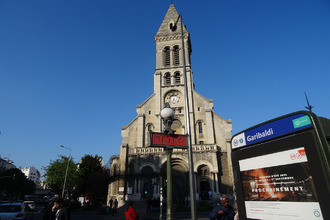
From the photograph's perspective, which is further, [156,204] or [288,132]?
[156,204]

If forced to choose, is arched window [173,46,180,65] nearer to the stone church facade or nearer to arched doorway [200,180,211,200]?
the stone church facade

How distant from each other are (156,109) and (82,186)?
14.6 metres

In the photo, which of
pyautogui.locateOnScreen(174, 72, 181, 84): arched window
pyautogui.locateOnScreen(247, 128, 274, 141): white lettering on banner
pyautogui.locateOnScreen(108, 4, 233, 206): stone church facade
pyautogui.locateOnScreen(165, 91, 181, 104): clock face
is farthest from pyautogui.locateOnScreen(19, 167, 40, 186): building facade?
pyautogui.locateOnScreen(247, 128, 274, 141): white lettering on banner

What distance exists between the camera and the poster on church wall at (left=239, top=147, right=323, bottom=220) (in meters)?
2.39

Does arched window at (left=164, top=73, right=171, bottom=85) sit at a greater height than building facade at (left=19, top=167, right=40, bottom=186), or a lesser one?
greater

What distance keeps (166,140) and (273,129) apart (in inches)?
179

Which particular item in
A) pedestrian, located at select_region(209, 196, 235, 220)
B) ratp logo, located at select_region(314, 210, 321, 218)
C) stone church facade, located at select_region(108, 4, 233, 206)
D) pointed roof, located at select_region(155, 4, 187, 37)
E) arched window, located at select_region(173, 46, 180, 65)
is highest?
pointed roof, located at select_region(155, 4, 187, 37)

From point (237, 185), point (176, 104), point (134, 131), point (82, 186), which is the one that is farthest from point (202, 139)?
point (237, 185)

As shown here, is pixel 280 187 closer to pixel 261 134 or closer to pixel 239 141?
pixel 261 134

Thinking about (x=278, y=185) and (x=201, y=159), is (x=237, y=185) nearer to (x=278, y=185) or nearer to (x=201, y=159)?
(x=278, y=185)

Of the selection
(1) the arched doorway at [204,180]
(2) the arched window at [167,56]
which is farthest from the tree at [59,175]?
(2) the arched window at [167,56]

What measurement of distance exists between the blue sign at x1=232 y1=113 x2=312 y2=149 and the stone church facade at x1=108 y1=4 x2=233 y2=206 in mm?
21084

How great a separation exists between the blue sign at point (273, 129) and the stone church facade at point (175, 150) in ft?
69.2

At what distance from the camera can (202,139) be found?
2730 centimetres
